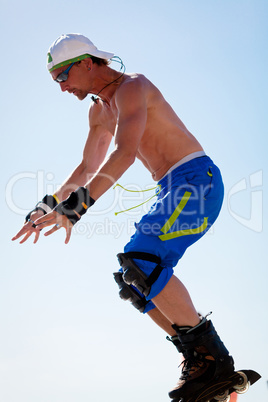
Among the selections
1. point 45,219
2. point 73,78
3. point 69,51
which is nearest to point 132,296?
point 45,219

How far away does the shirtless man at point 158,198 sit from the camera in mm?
4398

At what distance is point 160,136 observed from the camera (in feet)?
16.6

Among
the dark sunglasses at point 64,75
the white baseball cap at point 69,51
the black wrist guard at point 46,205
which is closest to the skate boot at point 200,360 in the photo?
the black wrist guard at point 46,205

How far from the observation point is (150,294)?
173 inches

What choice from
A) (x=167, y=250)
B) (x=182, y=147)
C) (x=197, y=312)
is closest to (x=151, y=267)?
(x=167, y=250)

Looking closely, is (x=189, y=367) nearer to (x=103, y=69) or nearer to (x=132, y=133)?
(x=132, y=133)

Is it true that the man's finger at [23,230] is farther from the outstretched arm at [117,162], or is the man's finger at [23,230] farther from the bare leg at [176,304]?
the bare leg at [176,304]

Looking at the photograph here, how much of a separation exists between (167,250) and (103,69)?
2.04 metres

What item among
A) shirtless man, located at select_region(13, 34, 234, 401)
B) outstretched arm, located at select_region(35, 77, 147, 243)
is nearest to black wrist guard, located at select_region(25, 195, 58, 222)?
shirtless man, located at select_region(13, 34, 234, 401)

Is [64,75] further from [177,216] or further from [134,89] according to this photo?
[177,216]

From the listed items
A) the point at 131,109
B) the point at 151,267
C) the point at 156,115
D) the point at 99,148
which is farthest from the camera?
the point at 99,148

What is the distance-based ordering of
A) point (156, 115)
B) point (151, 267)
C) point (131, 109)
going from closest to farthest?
point (151, 267) → point (131, 109) → point (156, 115)

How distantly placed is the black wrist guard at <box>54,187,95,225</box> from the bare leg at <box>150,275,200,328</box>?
940 millimetres

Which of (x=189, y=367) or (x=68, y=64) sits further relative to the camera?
(x=68, y=64)
